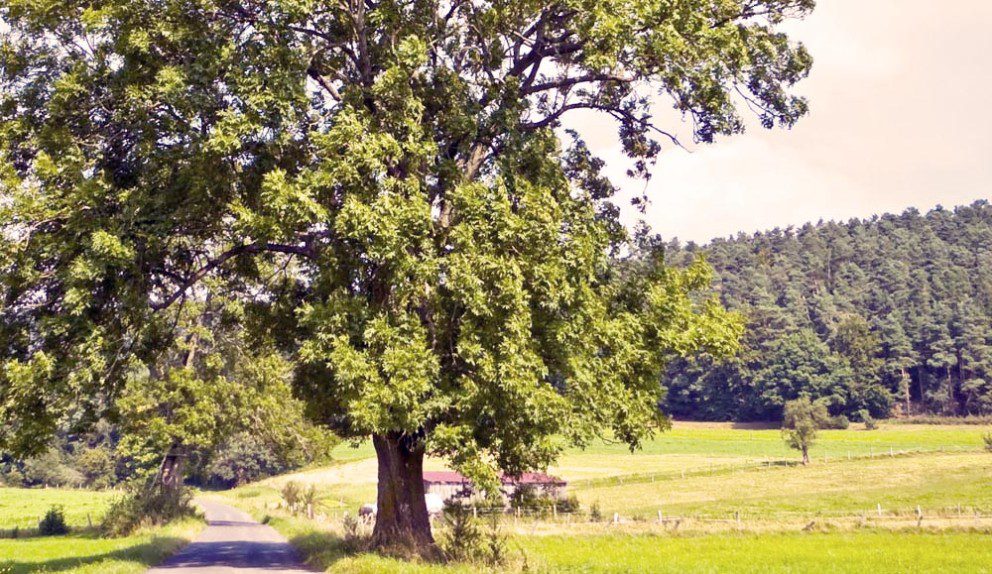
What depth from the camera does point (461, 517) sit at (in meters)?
22.3

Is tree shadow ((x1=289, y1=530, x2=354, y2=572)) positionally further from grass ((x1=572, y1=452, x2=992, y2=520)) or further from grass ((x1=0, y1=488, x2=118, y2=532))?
grass ((x1=572, y1=452, x2=992, y2=520))

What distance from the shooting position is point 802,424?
95.1 m

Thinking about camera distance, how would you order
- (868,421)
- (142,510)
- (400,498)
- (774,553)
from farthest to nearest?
(868,421), (142,510), (774,553), (400,498)

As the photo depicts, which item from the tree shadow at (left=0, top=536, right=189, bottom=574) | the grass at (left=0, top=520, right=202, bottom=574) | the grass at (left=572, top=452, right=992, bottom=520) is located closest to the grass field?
the grass at (left=572, top=452, right=992, bottom=520)

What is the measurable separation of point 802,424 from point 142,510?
73.0m

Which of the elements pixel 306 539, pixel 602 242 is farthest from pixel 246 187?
pixel 306 539

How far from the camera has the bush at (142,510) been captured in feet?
131

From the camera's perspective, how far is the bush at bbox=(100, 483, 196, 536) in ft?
131

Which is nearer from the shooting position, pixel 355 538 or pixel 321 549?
pixel 355 538

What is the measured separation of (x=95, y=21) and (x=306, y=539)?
1871cm

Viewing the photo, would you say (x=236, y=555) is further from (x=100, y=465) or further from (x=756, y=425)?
(x=756, y=425)

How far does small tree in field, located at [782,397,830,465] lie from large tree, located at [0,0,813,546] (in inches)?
3032

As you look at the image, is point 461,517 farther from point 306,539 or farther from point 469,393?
point 306,539

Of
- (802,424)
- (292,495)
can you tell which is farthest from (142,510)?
(802,424)
